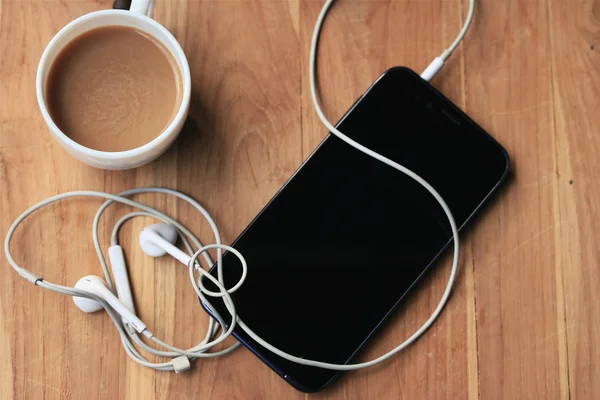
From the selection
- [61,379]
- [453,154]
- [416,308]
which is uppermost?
[453,154]

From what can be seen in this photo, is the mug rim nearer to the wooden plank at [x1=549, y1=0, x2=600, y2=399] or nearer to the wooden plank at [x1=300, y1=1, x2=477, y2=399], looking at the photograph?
the wooden plank at [x1=300, y1=1, x2=477, y2=399]

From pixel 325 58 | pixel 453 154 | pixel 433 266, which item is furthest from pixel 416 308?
pixel 325 58

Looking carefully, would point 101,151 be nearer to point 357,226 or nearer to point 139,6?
point 139,6

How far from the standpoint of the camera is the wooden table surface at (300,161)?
1.76 feet

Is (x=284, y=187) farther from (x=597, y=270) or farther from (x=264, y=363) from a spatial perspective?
(x=597, y=270)

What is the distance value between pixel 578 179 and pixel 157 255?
395 millimetres

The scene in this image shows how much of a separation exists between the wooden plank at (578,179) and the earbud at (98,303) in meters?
0.38

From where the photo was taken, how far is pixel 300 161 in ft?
1.83

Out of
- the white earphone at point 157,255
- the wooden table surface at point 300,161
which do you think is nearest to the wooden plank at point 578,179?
the wooden table surface at point 300,161

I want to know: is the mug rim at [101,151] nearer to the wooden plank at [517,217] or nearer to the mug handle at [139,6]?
the mug handle at [139,6]

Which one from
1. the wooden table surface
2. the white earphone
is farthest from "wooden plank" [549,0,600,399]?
the white earphone

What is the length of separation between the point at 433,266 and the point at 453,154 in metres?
0.10

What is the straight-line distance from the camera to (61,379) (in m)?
0.53

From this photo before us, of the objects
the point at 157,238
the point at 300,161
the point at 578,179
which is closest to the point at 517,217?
the point at 578,179
